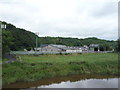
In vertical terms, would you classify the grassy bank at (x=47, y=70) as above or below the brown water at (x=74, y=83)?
above

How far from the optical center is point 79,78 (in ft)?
59.9

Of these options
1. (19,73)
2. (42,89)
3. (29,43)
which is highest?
(29,43)

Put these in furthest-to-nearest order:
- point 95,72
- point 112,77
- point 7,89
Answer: point 95,72 → point 112,77 → point 7,89

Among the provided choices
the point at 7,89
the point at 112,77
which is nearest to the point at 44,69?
the point at 7,89

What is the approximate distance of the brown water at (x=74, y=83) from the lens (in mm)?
14680

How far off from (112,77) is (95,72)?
2234 mm

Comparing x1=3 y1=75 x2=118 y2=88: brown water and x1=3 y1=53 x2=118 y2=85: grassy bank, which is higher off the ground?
x1=3 y1=53 x2=118 y2=85: grassy bank

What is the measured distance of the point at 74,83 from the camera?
1642 centimetres

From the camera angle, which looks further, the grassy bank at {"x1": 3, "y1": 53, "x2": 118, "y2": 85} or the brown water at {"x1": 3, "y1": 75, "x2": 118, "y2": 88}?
the grassy bank at {"x1": 3, "y1": 53, "x2": 118, "y2": 85}

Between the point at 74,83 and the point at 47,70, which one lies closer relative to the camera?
the point at 74,83

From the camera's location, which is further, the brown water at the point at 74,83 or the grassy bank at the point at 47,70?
the grassy bank at the point at 47,70

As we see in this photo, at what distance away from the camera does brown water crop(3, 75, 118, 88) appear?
48.2 ft

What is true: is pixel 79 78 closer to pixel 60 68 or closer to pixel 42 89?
pixel 60 68

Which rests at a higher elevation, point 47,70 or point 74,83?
point 47,70
